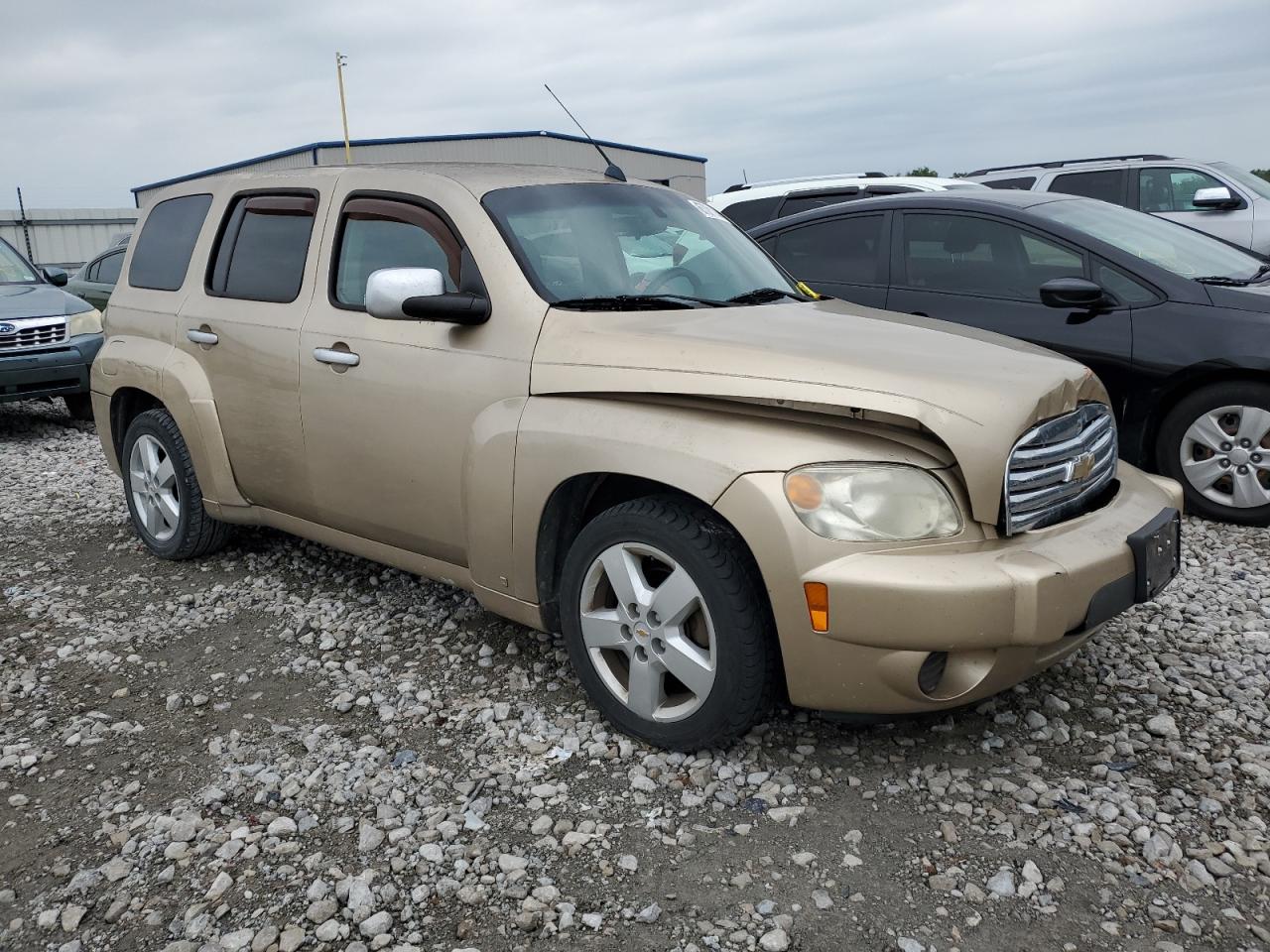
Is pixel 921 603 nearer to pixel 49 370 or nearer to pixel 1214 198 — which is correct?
pixel 49 370

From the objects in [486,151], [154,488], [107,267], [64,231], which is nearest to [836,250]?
[154,488]

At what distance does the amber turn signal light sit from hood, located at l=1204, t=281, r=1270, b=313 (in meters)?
3.62

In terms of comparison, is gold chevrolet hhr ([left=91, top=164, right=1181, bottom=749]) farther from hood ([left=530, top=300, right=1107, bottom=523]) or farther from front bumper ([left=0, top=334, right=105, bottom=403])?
front bumper ([left=0, top=334, right=105, bottom=403])

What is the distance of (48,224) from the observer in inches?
1094

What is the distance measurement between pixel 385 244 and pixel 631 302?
3.48 ft

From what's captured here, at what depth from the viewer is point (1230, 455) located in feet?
16.9

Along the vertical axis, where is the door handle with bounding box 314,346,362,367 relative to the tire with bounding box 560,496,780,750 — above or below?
above

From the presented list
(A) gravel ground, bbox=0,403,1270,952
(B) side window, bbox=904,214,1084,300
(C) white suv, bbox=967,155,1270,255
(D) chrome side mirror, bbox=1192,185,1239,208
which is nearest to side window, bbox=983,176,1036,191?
(C) white suv, bbox=967,155,1270,255

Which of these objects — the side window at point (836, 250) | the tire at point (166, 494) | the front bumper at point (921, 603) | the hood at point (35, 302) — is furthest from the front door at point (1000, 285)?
the hood at point (35, 302)

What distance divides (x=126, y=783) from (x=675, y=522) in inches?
72.4

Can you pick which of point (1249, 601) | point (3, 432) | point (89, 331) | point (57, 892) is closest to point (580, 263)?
point (57, 892)

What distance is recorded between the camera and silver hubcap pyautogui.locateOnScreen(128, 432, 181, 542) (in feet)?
16.4

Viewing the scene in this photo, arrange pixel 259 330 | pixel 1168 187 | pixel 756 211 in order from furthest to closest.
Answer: pixel 1168 187
pixel 756 211
pixel 259 330

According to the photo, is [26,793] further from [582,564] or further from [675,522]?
[675,522]
